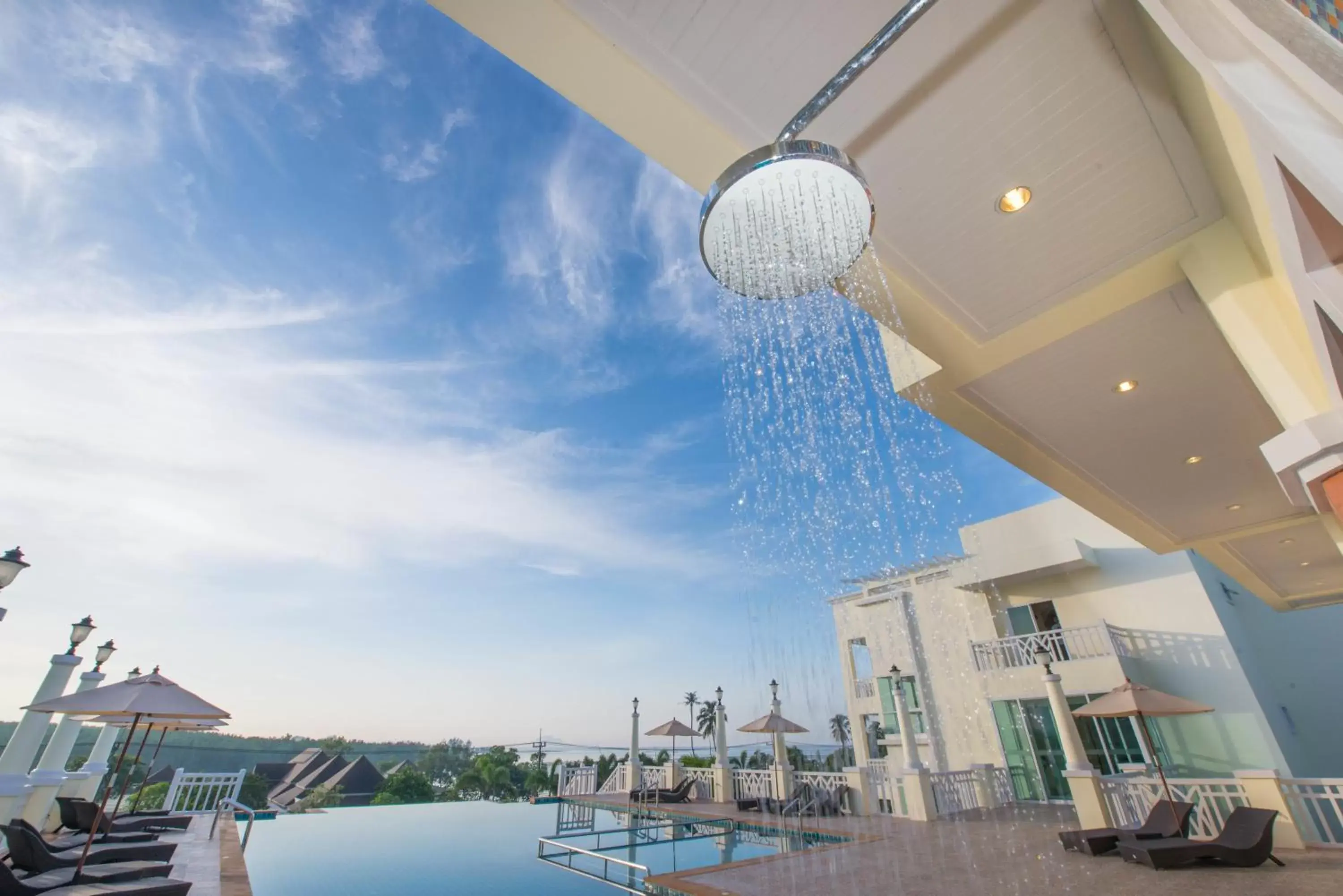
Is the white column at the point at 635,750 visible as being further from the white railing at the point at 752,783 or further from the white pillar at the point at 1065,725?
the white pillar at the point at 1065,725

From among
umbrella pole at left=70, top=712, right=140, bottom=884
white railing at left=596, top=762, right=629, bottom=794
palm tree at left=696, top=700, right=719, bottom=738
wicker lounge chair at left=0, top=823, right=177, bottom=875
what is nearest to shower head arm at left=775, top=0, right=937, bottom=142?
umbrella pole at left=70, top=712, right=140, bottom=884

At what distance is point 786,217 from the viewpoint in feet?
8.22

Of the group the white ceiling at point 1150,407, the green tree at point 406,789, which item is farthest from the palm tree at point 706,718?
the white ceiling at point 1150,407

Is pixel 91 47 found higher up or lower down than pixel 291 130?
lower down

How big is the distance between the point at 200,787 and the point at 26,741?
6698 mm

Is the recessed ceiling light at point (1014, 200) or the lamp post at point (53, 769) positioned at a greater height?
the recessed ceiling light at point (1014, 200)

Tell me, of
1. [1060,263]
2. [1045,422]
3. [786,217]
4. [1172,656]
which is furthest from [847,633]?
[786,217]

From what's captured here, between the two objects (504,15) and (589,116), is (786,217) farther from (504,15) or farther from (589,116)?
(504,15)

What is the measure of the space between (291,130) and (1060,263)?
1079 centimetres

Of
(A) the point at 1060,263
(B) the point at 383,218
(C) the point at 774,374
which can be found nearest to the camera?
(A) the point at 1060,263

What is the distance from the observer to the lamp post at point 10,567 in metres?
4.78

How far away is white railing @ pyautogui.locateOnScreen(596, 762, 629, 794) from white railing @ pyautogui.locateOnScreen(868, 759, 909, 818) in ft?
23.8

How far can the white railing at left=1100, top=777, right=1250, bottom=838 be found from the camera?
283 inches

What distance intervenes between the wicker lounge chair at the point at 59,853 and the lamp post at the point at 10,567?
2.30m
